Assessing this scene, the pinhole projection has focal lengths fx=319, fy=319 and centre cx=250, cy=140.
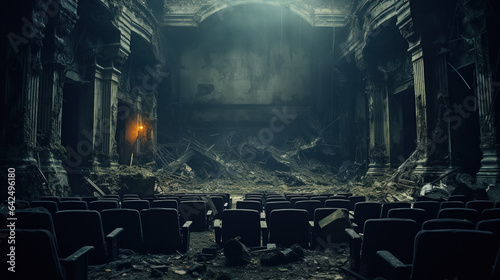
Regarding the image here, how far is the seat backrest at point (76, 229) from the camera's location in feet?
10.7

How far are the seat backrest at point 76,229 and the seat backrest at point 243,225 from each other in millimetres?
1487

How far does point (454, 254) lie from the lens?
202cm

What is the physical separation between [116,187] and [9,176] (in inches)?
153

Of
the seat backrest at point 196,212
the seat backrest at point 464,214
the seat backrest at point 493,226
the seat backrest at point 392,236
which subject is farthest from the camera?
the seat backrest at point 196,212

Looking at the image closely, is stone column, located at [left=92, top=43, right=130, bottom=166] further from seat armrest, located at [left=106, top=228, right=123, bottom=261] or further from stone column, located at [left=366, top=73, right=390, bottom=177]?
stone column, located at [left=366, top=73, right=390, bottom=177]

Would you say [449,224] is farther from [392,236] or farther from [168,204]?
[168,204]

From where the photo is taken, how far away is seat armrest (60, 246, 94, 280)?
7.82ft

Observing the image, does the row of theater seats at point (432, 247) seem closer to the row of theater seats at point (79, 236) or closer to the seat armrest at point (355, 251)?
the seat armrest at point (355, 251)

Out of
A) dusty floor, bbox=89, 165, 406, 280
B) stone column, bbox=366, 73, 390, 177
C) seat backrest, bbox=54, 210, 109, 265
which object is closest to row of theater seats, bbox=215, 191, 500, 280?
dusty floor, bbox=89, 165, 406, 280

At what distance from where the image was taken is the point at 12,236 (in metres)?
2.03

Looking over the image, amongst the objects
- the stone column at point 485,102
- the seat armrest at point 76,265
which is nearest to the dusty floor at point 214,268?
the seat armrest at point 76,265

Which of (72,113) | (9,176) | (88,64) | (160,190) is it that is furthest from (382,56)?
(9,176)

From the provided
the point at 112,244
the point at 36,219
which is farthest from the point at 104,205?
A: the point at 36,219

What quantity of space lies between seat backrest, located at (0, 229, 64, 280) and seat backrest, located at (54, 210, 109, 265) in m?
1.11
